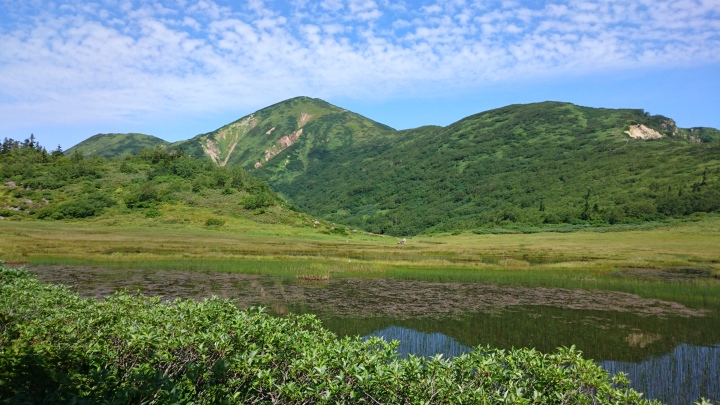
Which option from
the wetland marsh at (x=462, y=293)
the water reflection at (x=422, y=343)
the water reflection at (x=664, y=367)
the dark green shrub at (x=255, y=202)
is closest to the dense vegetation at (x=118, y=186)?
the dark green shrub at (x=255, y=202)

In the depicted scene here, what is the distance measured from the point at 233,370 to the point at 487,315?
67.2ft

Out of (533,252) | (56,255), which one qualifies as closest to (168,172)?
(56,255)

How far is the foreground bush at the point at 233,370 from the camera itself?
6602 mm

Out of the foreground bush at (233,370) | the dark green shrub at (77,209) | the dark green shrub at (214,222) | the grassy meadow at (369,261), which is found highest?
the dark green shrub at (77,209)

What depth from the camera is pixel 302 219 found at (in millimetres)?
108375

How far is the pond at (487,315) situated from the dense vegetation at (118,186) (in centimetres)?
6116

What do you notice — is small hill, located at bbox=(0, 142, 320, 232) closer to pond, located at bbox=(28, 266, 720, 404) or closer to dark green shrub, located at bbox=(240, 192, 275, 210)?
dark green shrub, located at bbox=(240, 192, 275, 210)

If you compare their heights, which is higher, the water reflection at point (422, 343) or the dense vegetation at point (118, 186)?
the dense vegetation at point (118, 186)

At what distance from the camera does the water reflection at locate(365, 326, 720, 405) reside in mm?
14266

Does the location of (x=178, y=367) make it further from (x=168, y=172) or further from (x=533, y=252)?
(x=168, y=172)

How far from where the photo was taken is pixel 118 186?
110125mm

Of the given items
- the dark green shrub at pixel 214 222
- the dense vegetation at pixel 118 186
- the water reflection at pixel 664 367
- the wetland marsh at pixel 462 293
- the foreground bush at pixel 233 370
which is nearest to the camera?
the foreground bush at pixel 233 370

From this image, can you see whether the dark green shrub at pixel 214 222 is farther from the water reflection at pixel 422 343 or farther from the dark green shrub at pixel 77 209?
the water reflection at pixel 422 343

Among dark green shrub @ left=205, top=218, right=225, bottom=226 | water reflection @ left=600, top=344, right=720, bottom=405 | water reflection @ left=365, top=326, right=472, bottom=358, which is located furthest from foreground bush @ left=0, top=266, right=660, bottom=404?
dark green shrub @ left=205, top=218, right=225, bottom=226
